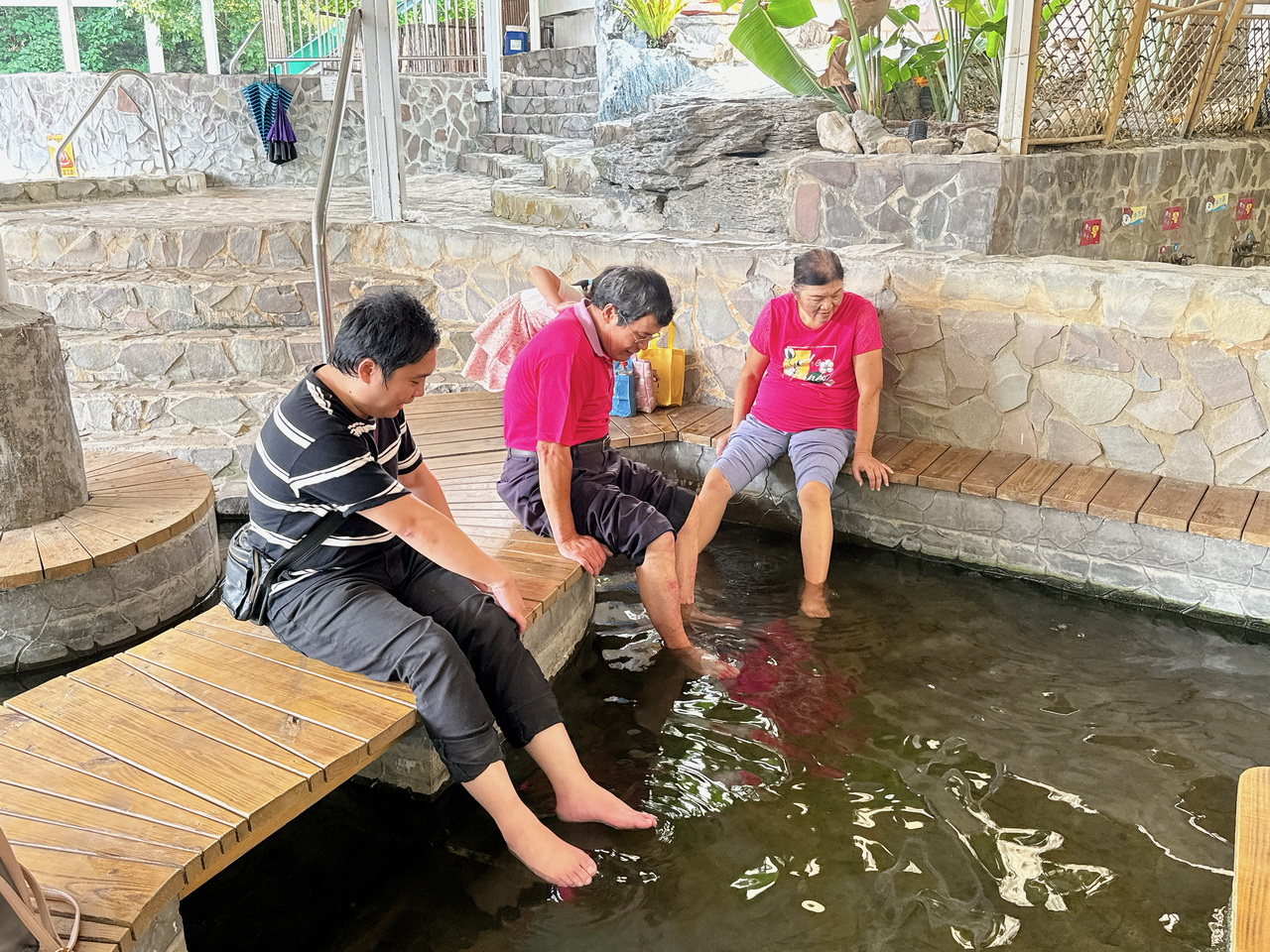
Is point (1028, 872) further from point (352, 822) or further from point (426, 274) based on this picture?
point (426, 274)

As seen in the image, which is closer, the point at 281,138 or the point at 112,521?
the point at 112,521

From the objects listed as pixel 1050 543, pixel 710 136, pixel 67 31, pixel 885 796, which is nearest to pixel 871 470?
pixel 1050 543

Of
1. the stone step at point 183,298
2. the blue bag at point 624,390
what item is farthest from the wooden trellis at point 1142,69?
the stone step at point 183,298

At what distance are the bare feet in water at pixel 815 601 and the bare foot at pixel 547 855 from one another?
1.61m

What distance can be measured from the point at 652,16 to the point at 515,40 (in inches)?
154

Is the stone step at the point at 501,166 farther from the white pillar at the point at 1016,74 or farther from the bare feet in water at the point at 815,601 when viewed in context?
the bare feet in water at the point at 815,601

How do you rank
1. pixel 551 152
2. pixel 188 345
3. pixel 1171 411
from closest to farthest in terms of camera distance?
pixel 1171 411
pixel 188 345
pixel 551 152

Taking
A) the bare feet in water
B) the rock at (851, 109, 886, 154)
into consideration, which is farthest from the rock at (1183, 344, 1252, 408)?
the rock at (851, 109, 886, 154)

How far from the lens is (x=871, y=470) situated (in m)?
4.12

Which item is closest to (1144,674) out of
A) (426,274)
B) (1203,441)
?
(1203,441)

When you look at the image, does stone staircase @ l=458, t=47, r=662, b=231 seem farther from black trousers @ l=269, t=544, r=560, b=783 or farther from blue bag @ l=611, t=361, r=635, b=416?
black trousers @ l=269, t=544, r=560, b=783

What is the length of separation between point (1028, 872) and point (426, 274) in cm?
454

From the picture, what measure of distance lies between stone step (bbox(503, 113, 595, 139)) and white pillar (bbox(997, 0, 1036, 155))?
20.4 ft

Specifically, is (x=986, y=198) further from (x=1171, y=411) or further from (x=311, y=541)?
(x=311, y=541)
